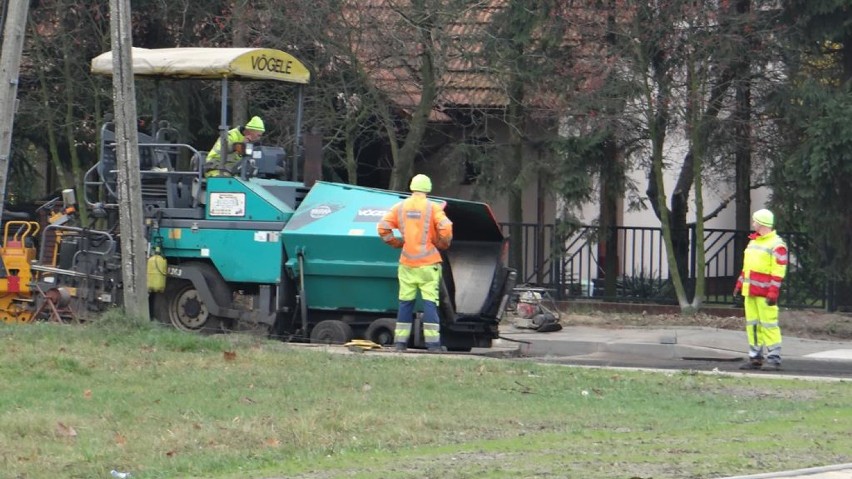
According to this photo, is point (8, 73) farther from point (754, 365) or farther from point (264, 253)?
point (754, 365)

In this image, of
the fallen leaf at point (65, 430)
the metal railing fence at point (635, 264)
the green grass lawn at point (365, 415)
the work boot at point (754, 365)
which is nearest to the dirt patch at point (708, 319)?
the metal railing fence at point (635, 264)

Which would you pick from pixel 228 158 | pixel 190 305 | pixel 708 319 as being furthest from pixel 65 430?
pixel 708 319

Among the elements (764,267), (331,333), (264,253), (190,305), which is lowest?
(331,333)

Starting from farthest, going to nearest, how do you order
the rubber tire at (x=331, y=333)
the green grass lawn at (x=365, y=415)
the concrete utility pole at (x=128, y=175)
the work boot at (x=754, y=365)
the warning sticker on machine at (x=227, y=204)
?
the warning sticker on machine at (x=227, y=204)
the rubber tire at (x=331, y=333)
the work boot at (x=754, y=365)
the concrete utility pole at (x=128, y=175)
the green grass lawn at (x=365, y=415)

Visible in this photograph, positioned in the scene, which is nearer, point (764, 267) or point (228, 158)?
point (764, 267)

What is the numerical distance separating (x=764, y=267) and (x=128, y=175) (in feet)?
22.8

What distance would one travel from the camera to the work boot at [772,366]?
13930 mm

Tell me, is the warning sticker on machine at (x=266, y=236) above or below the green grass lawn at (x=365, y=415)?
above

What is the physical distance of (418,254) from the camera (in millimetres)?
13359

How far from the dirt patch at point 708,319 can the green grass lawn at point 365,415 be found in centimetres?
584

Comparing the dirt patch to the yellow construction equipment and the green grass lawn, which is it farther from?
the yellow construction equipment

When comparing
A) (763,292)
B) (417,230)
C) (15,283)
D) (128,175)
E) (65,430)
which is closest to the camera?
(65,430)

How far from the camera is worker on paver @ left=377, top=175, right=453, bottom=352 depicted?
526 inches

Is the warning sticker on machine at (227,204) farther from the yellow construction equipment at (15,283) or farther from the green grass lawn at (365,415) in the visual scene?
the yellow construction equipment at (15,283)
